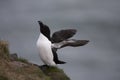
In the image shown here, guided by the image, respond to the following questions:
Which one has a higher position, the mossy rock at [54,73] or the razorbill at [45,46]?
the razorbill at [45,46]

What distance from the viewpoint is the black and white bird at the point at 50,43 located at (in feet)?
66.3

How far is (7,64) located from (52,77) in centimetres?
210

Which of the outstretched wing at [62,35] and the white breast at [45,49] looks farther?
the outstretched wing at [62,35]

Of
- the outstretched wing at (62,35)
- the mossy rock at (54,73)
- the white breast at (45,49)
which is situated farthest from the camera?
the outstretched wing at (62,35)

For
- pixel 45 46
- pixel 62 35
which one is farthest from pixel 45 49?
pixel 62 35

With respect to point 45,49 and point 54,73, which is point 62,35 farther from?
point 54,73

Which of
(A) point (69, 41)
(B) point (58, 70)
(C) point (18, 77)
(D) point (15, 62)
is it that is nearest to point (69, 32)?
(A) point (69, 41)

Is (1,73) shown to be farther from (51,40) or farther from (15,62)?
(51,40)

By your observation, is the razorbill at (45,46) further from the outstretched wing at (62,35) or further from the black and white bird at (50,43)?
the outstretched wing at (62,35)

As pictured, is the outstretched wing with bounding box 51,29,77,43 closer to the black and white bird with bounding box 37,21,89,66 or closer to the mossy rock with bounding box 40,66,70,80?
the black and white bird with bounding box 37,21,89,66

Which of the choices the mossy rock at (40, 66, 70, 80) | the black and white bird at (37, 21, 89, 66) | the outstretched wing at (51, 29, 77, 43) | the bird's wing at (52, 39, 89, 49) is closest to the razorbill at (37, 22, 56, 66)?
the black and white bird at (37, 21, 89, 66)

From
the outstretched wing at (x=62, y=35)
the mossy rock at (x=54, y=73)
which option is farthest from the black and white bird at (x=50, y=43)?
the mossy rock at (x=54, y=73)

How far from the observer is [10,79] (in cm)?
1644

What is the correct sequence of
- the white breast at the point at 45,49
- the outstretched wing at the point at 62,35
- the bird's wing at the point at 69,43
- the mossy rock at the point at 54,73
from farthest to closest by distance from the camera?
the outstretched wing at the point at 62,35, the bird's wing at the point at 69,43, the white breast at the point at 45,49, the mossy rock at the point at 54,73
